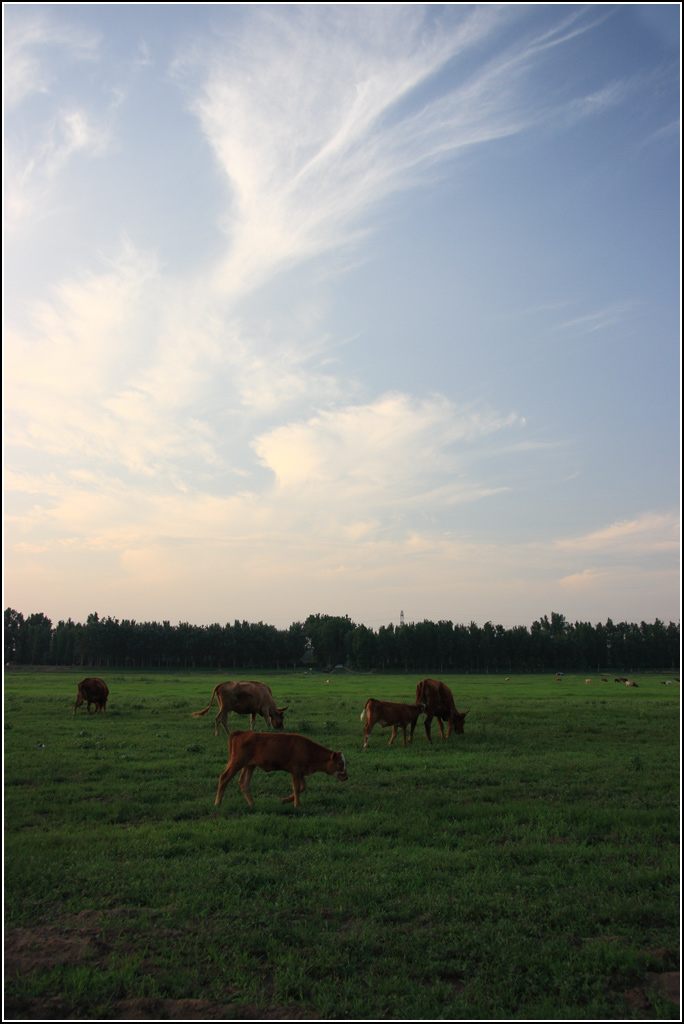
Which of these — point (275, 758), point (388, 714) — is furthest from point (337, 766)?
point (388, 714)

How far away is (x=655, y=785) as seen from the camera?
1330 centimetres

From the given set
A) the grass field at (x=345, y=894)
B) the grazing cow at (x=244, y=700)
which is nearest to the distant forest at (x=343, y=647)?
the grazing cow at (x=244, y=700)

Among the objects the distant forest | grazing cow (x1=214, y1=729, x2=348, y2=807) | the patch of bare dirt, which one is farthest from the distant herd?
the distant forest

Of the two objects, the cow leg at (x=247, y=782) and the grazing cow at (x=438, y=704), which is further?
the grazing cow at (x=438, y=704)

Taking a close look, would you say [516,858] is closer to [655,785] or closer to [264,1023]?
[264,1023]

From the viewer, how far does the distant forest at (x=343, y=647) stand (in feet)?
371

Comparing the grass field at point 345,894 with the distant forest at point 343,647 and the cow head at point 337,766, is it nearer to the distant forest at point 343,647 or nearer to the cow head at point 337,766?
the cow head at point 337,766

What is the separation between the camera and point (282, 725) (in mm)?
19750

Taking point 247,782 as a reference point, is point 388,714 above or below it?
below

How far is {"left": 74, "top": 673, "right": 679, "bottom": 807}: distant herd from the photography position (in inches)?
444

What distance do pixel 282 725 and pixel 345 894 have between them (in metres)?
12.8

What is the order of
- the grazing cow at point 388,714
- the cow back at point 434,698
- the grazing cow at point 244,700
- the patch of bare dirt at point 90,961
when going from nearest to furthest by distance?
the patch of bare dirt at point 90,961 → the grazing cow at point 388,714 → the grazing cow at point 244,700 → the cow back at point 434,698

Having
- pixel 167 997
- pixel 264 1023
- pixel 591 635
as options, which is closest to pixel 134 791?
pixel 167 997

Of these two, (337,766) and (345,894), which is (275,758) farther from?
(345,894)
